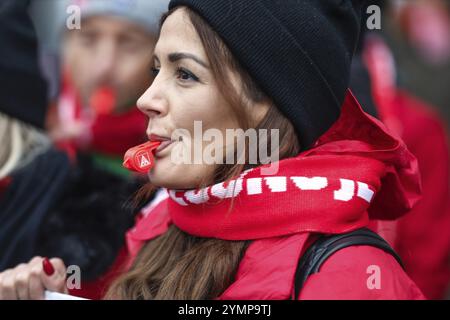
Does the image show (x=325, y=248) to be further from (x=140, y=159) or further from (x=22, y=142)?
(x=22, y=142)

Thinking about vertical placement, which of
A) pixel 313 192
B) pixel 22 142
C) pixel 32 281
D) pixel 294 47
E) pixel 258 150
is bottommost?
pixel 32 281

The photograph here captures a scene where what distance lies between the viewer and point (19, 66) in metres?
2.74

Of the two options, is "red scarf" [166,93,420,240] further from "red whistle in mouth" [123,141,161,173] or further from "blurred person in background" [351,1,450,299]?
"blurred person in background" [351,1,450,299]

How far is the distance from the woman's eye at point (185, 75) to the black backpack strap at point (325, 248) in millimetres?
460

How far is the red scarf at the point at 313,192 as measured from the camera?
176cm

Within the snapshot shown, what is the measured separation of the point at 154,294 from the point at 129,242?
392mm

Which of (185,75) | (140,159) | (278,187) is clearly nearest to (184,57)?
(185,75)

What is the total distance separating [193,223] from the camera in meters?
1.90

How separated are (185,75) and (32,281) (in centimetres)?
63

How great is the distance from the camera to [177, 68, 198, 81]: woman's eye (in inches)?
71.4

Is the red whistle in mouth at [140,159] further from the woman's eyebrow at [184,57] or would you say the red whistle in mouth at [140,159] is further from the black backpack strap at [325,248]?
the black backpack strap at [325,248]

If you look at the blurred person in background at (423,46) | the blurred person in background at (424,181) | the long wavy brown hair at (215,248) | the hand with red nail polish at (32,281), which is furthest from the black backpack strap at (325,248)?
the blurred person in background at (423,46)

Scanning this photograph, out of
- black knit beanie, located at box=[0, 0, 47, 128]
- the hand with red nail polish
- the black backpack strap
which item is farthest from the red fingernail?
black knit beanie, located at box=[0, 0, 47, 128]
